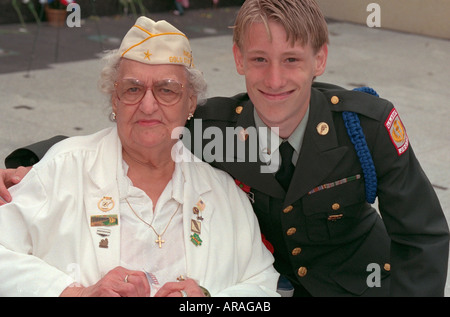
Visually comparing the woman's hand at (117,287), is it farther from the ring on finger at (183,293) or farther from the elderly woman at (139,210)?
the ring on finger at (183,293)

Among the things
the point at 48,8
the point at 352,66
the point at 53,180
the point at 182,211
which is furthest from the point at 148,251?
the point at 48,8

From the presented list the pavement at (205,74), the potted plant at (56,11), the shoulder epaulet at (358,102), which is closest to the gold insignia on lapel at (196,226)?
the shoulder epaulet at (358,102)

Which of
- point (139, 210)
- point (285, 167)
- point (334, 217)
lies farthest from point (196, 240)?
point (334, 217)

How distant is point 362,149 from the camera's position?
2.74m

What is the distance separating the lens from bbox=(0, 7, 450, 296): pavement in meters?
6.26

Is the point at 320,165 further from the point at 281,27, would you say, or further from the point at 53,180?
the point at 53,180

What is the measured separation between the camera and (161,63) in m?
2.60

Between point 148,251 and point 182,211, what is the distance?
0.20 meters

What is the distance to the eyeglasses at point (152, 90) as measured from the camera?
260cm

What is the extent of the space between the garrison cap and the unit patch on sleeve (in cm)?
79

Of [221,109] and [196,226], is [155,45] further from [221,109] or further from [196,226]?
[196,226]

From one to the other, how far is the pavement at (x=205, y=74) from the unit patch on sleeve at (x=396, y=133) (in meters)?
1.47

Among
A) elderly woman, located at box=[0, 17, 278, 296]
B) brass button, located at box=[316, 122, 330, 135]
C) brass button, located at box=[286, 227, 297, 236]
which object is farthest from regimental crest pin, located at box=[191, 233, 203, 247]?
brass button, located at box=[316, 122, 330, 135]

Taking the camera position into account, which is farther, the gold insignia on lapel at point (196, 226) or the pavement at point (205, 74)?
the pavement at point (205, 74)
